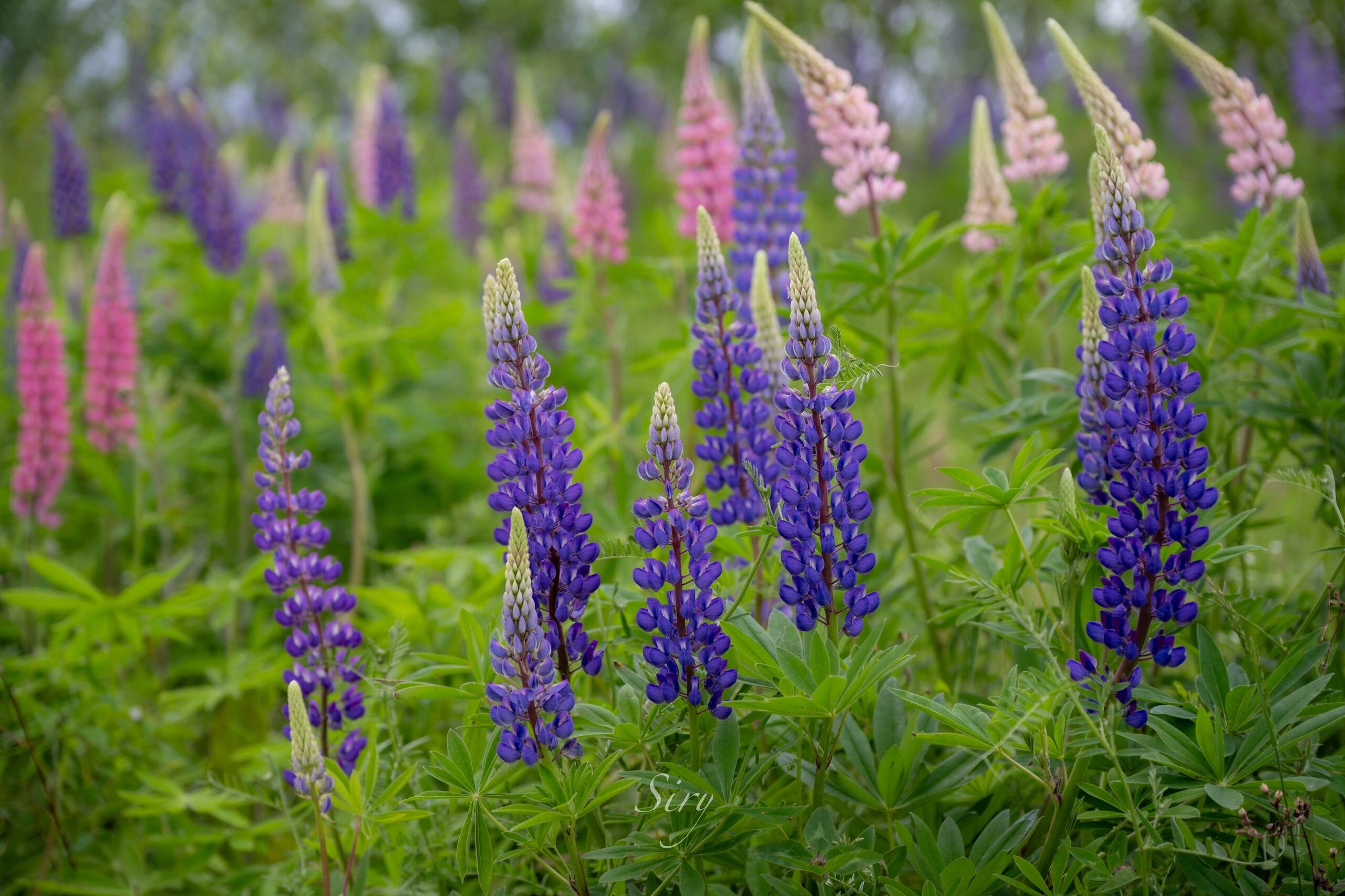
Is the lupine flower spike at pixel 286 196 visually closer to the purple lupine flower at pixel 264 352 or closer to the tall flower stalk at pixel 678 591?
the purple lupine flower at pixel 264 352

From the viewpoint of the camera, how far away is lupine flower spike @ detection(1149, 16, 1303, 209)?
2.28 metres

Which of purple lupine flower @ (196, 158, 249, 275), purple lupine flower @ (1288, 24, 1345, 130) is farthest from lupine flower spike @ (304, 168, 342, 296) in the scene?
purple lupine flower @ (1288, 24, 1345, 130)

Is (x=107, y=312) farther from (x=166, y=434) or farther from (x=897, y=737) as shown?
(x=897, y=737)

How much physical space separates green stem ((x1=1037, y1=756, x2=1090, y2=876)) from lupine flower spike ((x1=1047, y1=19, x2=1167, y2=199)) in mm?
1197

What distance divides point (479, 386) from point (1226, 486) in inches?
111

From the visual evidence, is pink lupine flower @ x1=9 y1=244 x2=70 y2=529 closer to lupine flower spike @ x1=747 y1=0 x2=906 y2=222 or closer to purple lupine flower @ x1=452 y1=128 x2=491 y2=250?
lupine flower spike @ x1=747 y1=0 x2=906 y2=222

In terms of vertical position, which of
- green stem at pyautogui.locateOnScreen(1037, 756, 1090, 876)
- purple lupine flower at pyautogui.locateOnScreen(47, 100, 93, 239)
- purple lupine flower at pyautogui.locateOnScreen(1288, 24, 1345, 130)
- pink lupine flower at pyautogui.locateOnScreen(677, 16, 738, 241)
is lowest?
green stem at pyautogui.locateOnScreen(1037, 756, 1090, 876)

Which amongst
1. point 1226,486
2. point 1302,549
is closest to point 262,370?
point 1226,486

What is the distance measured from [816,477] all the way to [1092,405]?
60 cm

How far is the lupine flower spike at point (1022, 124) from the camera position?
97.3 inches

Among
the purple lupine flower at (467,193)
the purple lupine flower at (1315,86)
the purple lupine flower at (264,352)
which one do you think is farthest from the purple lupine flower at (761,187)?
the purple lupine flower at (1315,86)

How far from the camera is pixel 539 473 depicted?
4.88 ft

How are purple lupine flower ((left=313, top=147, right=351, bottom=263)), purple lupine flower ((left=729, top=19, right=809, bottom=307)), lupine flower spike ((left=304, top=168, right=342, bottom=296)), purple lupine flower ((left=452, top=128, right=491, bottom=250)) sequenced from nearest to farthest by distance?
1. purple lupine flower ((left=729, top=19, right=809, bottom=307))
2. lupine flower spike ((left=304, top=168, right=342, bottom=296))
3. purple lupine flower ((left=313, top=147, right=351, bottom=263))
4. purple lupine flower ((left=452, top=128, right=491, bottom=250))

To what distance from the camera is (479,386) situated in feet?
13.7
